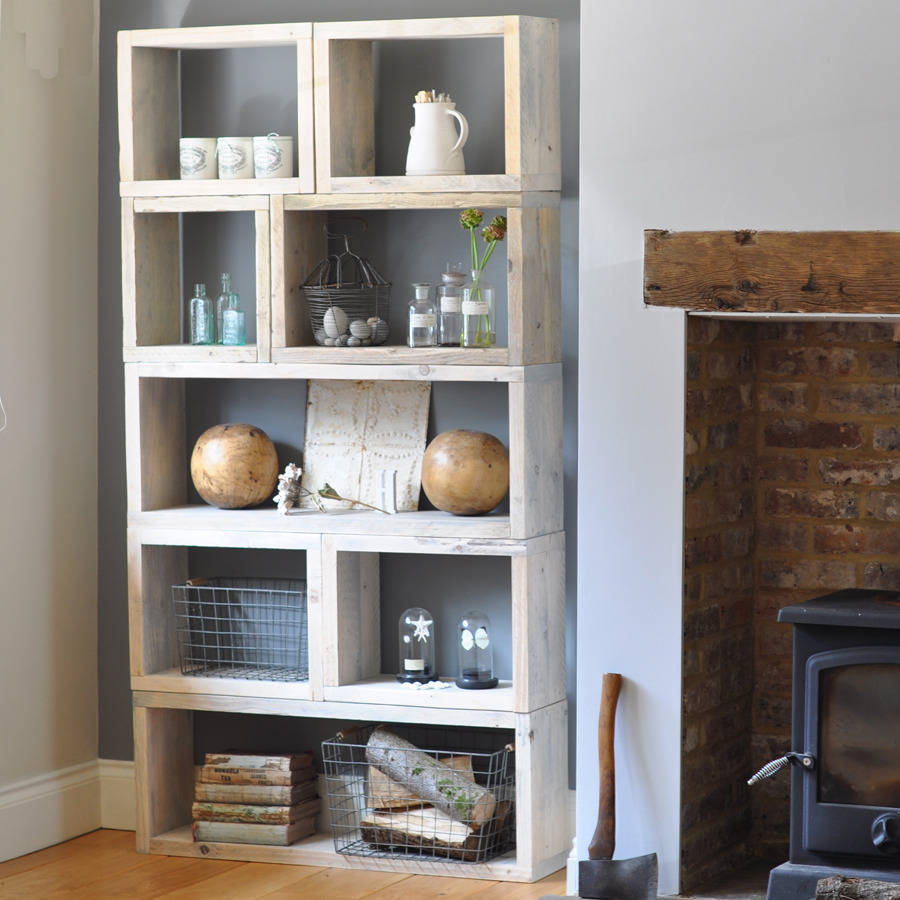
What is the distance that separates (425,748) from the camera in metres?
4.00

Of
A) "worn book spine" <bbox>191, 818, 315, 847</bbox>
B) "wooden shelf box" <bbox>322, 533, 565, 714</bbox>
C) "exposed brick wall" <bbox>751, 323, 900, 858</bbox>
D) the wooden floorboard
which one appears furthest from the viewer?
"worn book spine" <bbox>191, 818, 315, 847</bbox>

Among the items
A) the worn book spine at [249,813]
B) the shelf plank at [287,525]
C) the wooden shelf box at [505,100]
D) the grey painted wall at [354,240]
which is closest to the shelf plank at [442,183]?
the wooden shelf box at [505,100]

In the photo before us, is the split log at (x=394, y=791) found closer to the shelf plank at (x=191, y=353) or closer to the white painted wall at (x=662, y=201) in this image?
the white painted wall at (x=662, y=201)

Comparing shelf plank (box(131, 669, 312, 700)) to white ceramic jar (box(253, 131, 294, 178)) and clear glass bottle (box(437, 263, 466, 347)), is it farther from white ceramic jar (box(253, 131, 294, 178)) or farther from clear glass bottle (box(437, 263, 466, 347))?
white ceramic jar (box(253, 131, 294, 178))

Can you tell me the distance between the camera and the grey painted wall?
3.88m

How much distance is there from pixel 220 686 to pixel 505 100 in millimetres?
1655

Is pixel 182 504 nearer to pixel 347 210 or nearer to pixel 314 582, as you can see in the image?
pixel 314 582

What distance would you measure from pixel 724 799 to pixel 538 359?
1.13 meters

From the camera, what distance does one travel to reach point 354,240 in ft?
13.2

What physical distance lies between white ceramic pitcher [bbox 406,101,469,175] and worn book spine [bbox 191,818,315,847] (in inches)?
67.2

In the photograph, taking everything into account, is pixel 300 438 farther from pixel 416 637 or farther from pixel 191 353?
pixel 416 637

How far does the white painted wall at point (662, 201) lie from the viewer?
2922 millimetres

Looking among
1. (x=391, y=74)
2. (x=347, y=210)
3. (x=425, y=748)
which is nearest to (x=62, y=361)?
(x=347, y=210)

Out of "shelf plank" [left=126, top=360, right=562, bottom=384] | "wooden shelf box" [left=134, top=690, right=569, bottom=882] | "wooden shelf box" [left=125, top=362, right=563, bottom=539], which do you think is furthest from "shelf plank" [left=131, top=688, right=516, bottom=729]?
"shelf plank" [left=126, top=360, right=562, bottom=384]
